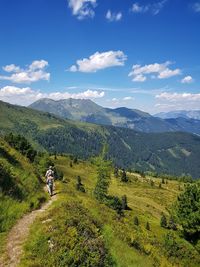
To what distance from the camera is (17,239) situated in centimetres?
1828


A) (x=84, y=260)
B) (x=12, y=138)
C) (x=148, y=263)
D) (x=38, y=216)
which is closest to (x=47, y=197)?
(x=38, y=216)

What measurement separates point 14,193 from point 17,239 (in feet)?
20.6

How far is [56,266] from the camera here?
15227 millimetres

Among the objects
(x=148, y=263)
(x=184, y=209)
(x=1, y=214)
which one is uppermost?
(x=1, y=214)

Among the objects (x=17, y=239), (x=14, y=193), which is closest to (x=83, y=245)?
(x=17, y=239)

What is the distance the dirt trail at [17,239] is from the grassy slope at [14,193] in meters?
0.41

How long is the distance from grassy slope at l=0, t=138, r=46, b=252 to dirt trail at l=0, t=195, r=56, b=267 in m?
0.41

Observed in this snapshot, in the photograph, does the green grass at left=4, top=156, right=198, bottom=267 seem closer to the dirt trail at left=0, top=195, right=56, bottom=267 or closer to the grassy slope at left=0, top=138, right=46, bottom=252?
the dirt trail at left=0, top=195, right=56, bottom=267

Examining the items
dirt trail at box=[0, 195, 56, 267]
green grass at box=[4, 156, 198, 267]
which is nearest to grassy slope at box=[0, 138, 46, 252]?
dirt trail at box=[0, 195, 56, 267]

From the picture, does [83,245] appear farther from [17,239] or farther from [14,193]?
[14,193]

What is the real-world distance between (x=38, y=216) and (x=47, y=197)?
8112 mm

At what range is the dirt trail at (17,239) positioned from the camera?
1545 centimetres

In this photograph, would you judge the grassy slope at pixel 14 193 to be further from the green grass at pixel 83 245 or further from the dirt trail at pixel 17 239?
the green grass at pixel 83 245

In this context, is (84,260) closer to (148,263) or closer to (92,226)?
(92,226)
